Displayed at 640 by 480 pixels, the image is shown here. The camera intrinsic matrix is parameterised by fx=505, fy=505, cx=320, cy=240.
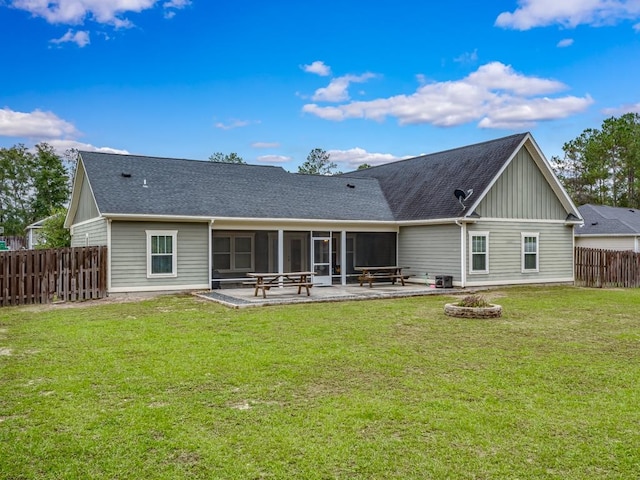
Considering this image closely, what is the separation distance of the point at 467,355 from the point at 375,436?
358 cm

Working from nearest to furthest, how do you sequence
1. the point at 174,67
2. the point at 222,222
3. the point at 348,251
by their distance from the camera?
1. the point at 222,222
2. the point at 348,251
3. the point at 174,67

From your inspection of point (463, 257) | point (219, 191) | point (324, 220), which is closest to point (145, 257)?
point (219, 191)

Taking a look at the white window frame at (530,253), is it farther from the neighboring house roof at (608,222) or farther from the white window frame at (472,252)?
the neighboring house roof at (608,222)

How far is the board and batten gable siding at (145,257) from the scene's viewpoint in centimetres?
1555

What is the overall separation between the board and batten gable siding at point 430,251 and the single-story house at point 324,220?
0.14 feet

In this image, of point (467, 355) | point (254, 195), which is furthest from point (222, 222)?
point (467, 355)

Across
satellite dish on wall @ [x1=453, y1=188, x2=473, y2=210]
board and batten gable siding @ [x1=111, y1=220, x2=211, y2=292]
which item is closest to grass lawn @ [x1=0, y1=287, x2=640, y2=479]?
board and batten gable siding @ [x1=111, y1=220, x2=211, y2=292]

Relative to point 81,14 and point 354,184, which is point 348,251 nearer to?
point 354,184

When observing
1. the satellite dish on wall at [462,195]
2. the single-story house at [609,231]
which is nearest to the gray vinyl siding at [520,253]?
the satellite dish on wall at [462,195]

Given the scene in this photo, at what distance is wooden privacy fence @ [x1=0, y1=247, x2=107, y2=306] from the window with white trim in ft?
20.7

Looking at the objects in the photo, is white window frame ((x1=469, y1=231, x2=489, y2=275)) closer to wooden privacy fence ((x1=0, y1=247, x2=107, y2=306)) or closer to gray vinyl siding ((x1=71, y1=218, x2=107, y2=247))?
wooden privacy fence ((x1=0, y1=247, x2=107, y2=306))

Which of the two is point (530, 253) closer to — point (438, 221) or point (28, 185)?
point (438, 221)

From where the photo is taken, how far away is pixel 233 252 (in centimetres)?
2147

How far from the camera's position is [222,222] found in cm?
1738
